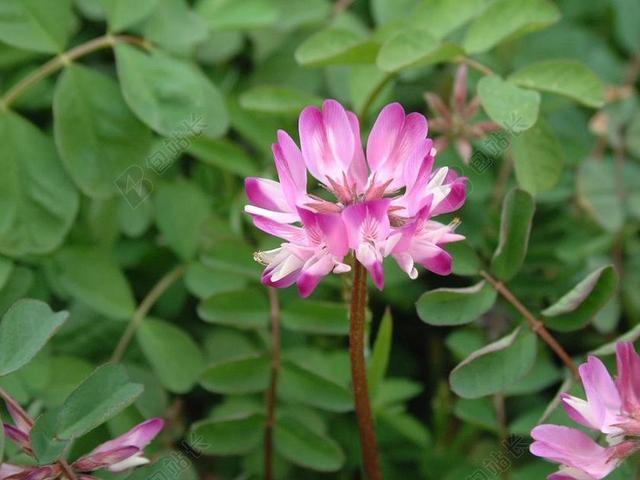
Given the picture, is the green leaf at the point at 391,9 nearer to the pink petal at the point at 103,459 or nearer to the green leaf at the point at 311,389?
the green leaf at the point at 311,389

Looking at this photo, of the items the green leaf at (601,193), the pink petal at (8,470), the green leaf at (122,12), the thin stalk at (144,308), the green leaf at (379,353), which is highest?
the green leaf at (122,12)

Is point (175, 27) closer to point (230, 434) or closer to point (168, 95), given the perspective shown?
point (168, 95)

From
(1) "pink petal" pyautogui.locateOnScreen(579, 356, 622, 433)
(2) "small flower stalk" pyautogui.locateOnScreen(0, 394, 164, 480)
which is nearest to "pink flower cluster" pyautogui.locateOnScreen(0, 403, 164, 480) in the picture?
(2) "small flower stalk" pyautogui.locateOnScreen(0, 394, 164, 480)

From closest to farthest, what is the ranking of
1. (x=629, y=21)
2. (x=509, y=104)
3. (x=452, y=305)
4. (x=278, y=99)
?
1. (x=452, y=305)
2. (x=509, y=104)
3. (x=278, y=99)
4. (x=629, y=21)

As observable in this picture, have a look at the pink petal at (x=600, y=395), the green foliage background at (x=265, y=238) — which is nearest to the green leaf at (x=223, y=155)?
the green foliage background at (x=265, y=238)

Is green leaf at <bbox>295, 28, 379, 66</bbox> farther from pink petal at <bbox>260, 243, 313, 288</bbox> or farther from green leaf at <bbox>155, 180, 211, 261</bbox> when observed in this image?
pink petal at <bbox>260, 243, 313, 288</bbox>

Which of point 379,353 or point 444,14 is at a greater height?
point 444,14

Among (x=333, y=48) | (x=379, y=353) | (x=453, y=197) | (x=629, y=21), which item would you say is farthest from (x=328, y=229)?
(x=629, y=21)
